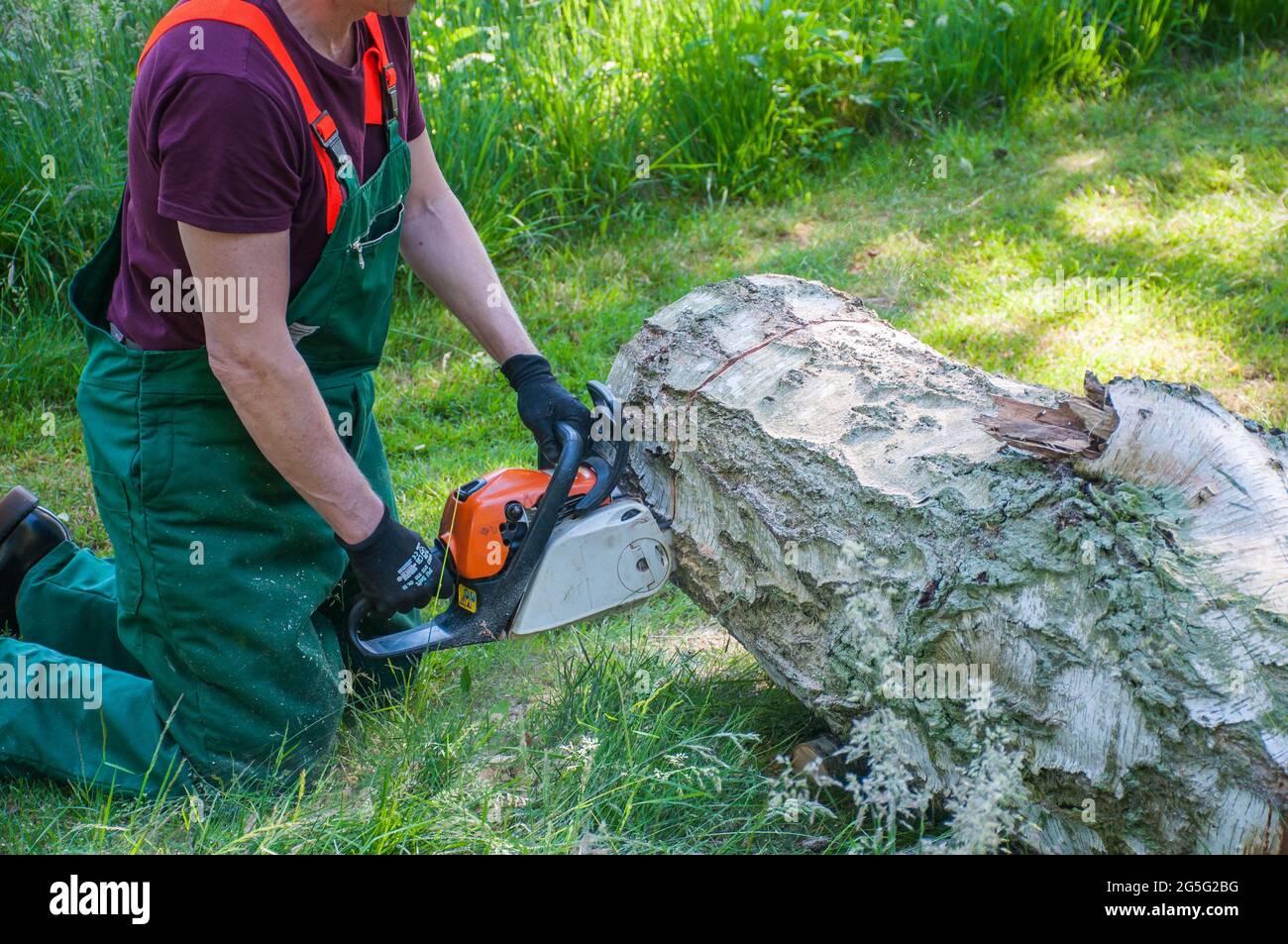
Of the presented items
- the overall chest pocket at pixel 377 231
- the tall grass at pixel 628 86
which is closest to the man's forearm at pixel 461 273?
the overall chest pocket at pixel 377 231

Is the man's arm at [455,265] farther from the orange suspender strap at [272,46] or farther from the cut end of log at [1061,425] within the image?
the cut end of log at [1061,425]

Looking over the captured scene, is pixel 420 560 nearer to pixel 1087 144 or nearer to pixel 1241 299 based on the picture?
pixel 1241 299

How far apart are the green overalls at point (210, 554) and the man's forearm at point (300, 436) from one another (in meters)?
0.22

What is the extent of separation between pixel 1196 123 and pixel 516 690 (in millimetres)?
4680

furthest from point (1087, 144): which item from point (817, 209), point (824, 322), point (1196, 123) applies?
point (824, 322)

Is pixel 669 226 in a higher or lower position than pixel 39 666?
higher

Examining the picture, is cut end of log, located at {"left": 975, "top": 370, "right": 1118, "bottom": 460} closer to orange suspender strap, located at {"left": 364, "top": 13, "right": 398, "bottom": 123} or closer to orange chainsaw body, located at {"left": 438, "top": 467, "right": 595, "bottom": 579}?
orange chainsaw body, located at {"left": 438, "top": 467, "right": 595, "bottom": 579}

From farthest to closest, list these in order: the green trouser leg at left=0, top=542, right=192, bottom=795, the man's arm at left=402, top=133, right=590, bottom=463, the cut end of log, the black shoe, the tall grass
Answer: the tall grass → the black shoe → the man's arm at left=402, top=133, right=590, bottom=463 → the green trouser leg at left=0, top=542, right=192, bottom=795 → the cut end of log

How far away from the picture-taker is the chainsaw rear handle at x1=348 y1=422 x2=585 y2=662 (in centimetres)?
248

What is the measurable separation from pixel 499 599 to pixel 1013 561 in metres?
1.10

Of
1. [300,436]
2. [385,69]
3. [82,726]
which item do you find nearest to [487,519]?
[300,436]

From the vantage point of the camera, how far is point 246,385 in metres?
2.23

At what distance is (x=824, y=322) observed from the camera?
114 inches

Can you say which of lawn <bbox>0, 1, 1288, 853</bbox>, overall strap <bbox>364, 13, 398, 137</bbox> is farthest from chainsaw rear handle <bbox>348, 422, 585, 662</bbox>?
overall strap <bbox>364, 13, 398, 137</bbox>
